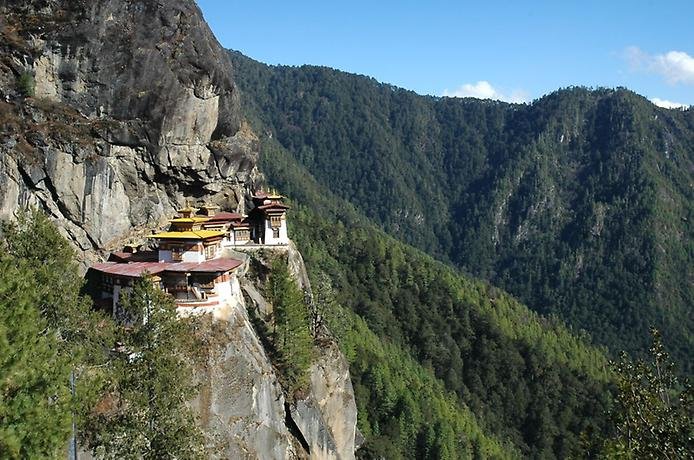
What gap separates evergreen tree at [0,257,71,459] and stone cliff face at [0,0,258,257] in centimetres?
2386

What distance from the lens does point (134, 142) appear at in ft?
159

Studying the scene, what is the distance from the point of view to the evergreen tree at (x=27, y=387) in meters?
17.9

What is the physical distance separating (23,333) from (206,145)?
3591cm

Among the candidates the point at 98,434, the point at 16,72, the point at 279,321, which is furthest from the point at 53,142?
the point at 98,434

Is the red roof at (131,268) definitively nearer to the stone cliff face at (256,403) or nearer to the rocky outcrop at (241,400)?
the stone cliff face at (256,403)

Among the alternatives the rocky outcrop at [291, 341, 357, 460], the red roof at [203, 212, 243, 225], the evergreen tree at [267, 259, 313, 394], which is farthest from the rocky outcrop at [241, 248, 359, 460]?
the red roof at [203, 212, 243, 225]

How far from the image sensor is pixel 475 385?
123 m

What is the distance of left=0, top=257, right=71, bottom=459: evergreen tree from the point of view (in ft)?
58.9

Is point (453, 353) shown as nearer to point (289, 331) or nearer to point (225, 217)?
point (225, 217)

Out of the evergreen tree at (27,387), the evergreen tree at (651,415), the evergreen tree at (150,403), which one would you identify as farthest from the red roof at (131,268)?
the evergreen tree at (651,415)

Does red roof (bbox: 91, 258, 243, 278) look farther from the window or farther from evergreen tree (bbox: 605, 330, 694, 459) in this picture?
evergreen tree (bbox: 605, 330, 694, 459)

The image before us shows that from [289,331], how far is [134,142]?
19.5m

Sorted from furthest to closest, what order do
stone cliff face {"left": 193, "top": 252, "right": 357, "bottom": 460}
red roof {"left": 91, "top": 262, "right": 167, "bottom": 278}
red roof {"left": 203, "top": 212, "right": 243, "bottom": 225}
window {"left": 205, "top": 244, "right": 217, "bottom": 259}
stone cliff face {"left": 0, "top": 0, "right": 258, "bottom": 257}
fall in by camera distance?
red roof {"left": 203, "top": 212, "right": 243, "bottom": 225}, window {"left": 205, "top": 244, "right": 217, "bottom": 259}, stone cliff face {"left": 0, "top": 0, "right": 258, "bottom": 257}, red roof {"left": 91, "top": 262, "right": 167, "bottom": 278}, stone cliff face {"left": 193, "top": 252, "right": 357, "bottom": 460}

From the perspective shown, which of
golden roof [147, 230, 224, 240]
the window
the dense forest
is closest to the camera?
golden roof [147, 230, 224, 240]
